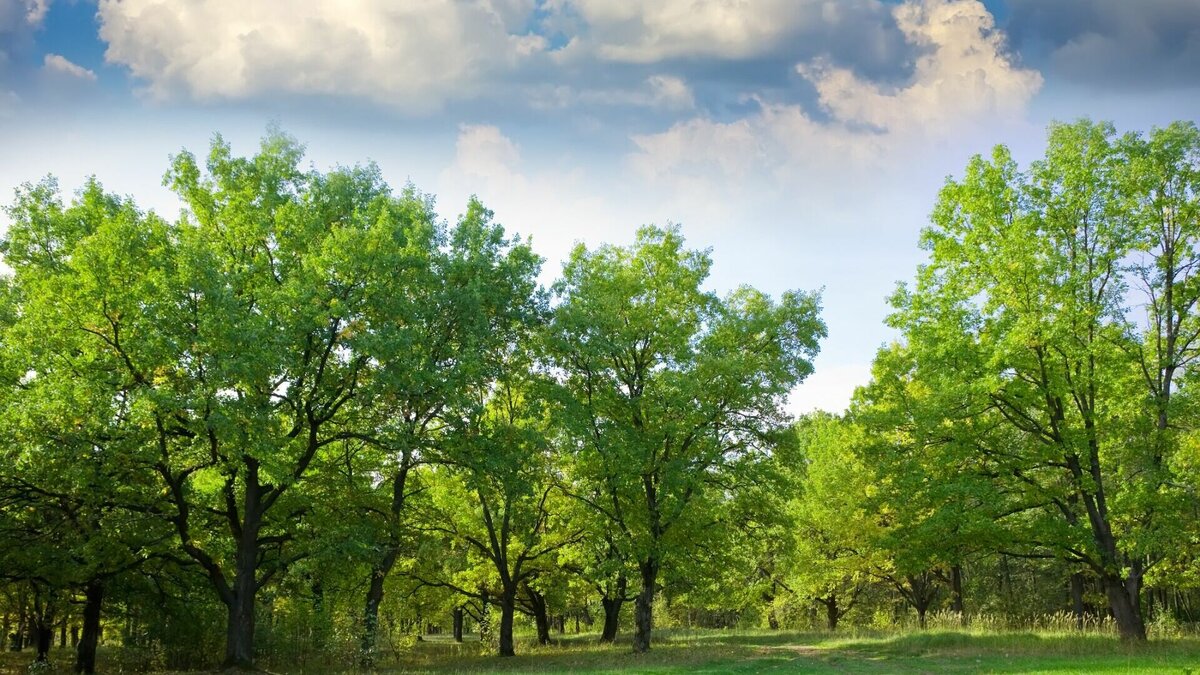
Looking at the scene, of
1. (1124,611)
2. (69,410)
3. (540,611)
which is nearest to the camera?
(69,410)

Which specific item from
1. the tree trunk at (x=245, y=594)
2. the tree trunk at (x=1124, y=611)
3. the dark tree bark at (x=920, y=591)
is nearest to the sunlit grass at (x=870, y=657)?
the tree trunk at (x=1124, y=611)

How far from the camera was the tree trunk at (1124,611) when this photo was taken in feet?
72.5

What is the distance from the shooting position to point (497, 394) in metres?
31.8

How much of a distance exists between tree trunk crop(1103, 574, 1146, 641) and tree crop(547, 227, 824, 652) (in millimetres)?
11829

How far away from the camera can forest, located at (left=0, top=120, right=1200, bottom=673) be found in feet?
64.4

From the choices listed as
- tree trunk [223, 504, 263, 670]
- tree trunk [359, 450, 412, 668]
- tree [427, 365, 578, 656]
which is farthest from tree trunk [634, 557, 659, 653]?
tree trunk [223, 504, 263, 670]

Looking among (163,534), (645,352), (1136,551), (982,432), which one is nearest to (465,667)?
(163,534)

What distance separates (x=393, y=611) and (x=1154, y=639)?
3199cm

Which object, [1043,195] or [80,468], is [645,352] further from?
[80,468]

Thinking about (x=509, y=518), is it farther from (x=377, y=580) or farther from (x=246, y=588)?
(x=246, y=588)

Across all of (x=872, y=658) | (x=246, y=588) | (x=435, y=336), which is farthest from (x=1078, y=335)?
(x=246, y=588)

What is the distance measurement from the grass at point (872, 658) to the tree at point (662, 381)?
4.04m

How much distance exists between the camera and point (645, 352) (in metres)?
29.5

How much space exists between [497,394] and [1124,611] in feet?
77.2
